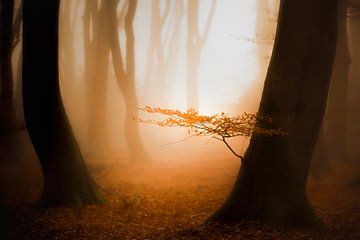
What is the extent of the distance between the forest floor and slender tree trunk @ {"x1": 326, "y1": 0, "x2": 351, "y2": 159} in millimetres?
1443

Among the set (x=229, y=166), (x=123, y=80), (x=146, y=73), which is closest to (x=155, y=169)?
(x=229, y=166)

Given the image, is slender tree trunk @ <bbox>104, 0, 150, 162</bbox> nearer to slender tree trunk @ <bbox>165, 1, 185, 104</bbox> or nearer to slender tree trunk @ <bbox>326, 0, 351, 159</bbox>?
slender tree trunk @ <bbox>326, 0, 351, 159</bbox>

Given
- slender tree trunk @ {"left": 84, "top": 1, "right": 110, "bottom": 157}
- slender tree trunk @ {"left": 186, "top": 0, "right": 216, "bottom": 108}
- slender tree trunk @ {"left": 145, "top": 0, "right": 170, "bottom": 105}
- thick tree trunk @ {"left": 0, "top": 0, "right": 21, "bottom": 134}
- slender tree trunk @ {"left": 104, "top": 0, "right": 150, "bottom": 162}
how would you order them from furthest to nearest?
slender tree trunk @ {"left": 145, "top": 0, "right": 170, "bottom": 105} < slender tree trunk @ {"left": 186, "top": 0, "right": 216, "bottom": 108} < slender tree trunk @ {"left": 84, "top": 1, "right": 110, "bottom": 157} < slender tree trunk @ {"left": 104, "top": 0, "right": 150, "bottom": 162} < thick tree trunk @ {"left": 0, "top": 0, "right": 21, "bottom": 134}

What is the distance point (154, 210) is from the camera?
28.6ft

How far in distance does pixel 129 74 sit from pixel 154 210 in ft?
31.1

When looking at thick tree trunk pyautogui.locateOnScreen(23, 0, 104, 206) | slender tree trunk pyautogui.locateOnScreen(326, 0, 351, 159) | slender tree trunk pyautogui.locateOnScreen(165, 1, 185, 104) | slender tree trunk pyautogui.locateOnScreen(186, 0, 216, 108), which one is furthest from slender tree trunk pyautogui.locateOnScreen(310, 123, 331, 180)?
slender tree trunk pyautogui.locateOnScreen(165, 1, 185, 104)

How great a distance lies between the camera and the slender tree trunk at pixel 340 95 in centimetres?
1412

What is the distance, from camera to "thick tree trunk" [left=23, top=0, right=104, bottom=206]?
7629 mm

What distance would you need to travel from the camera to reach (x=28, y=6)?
7.55 meters

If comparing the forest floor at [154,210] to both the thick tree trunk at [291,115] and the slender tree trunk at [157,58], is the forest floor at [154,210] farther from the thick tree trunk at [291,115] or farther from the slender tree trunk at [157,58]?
the slender tree trunk at [157,58]

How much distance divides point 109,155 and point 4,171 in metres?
6.46

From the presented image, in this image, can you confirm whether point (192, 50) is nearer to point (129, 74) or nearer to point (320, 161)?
point (129, 74)

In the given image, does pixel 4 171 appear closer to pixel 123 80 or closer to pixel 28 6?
pixel 123 80

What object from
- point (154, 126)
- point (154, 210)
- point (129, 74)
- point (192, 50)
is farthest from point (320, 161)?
point (154, 126)
